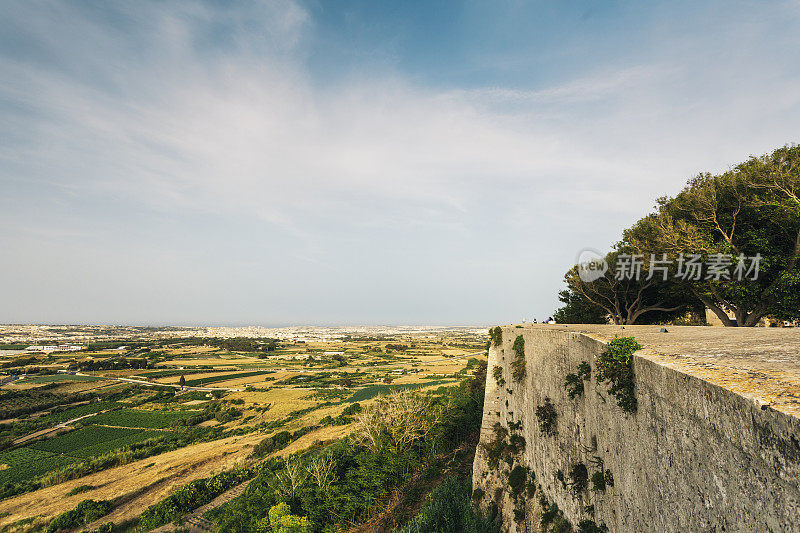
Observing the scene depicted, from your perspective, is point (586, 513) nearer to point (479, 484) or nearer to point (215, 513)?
point (479, 484)

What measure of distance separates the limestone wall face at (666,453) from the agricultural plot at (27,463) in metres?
73.3

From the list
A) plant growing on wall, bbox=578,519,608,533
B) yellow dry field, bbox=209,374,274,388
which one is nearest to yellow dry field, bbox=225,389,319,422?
yellow dry field, bbox=209,374,274,388

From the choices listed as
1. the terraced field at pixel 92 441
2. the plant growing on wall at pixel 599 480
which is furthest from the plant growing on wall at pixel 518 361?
the terraced field at pixel 92 441

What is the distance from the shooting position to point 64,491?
1683 inches

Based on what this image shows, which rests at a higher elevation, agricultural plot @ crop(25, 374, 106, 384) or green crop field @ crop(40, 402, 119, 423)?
agricultural plot @ crop(25, 374, 106, 384)

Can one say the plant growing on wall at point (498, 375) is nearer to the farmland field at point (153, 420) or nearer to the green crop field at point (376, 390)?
the farmland field at point (153, 420)

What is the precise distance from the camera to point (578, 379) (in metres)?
9.51

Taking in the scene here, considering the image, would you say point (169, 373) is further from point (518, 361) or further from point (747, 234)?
point (747, 234)

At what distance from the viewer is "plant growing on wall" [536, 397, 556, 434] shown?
38.4 ft

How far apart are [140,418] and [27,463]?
21.7 meters

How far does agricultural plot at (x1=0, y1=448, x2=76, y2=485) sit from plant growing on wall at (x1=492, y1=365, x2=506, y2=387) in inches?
2725

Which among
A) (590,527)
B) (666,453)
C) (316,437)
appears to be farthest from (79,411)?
(666,453)

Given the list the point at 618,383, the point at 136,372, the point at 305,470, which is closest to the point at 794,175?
the point at 618,383

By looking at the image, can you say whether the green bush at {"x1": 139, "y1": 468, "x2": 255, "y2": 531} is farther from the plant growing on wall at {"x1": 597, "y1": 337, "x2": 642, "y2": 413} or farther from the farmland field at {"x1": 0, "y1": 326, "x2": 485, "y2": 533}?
the plant growing on wall at {"x1": 597, "y1": 337, "x2": 642, "y2": 413}
